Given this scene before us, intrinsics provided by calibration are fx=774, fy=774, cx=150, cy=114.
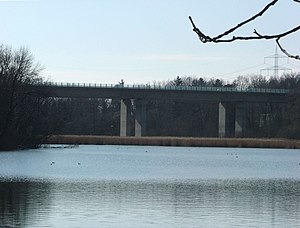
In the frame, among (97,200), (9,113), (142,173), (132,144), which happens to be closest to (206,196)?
(97,200)

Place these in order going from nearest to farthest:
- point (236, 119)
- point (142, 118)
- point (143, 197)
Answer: point (143, 197), point (142, 118), point (236, 119)

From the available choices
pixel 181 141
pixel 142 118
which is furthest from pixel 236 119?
pixel 181 141

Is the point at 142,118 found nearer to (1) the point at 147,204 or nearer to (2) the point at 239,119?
(2) the point at 239,119

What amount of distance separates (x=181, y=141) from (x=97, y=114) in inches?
1919

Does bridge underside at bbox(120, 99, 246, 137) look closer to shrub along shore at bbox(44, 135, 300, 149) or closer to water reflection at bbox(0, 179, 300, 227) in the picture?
shrub along shore at bbox(44, 135, 300, 149)

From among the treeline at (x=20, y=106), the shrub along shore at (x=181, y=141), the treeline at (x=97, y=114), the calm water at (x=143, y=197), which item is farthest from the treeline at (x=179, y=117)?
the calm water at (x=143, y=197)

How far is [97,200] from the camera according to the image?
2989 centimetres

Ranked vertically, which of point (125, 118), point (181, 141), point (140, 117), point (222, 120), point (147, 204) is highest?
point (140, 117)

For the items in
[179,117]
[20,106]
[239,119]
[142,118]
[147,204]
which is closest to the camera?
[147,204]

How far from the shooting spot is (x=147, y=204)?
94.4 ft

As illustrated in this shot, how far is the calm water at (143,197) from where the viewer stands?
2370 cm

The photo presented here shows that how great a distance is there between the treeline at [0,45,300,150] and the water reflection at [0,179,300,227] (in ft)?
138

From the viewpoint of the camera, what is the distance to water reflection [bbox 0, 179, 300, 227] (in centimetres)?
2332

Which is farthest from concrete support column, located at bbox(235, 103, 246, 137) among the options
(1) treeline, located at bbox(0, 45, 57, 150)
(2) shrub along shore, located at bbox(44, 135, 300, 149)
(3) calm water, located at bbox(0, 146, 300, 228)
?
(3) calm water, located at bbox(0, 146, 300, 228)
